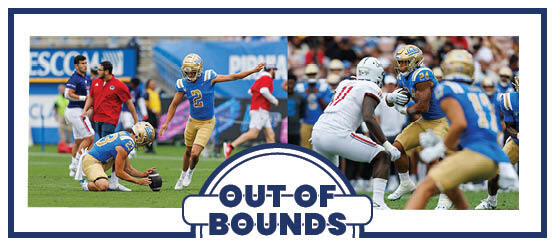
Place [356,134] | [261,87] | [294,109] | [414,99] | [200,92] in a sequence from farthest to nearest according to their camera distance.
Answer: [261,87], [294,109], [200,92], [414,99], [356,134]

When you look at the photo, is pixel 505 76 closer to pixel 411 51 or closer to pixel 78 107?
pixel 411 51

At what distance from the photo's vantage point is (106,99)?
11531 mm

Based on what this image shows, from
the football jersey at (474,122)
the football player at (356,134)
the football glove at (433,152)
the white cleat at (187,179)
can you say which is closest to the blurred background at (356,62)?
the white cleat at (187,179)

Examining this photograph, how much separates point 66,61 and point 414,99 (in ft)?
32.2

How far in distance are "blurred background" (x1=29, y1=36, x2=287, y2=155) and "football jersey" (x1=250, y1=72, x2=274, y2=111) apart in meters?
1.80

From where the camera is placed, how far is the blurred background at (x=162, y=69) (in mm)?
16438

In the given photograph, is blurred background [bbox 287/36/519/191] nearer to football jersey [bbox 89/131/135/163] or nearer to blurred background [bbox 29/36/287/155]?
blurred background [bbox 29/36/287/155]

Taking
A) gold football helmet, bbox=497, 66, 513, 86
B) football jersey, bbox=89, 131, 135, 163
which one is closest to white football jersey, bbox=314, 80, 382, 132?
football jersey, bbox=89, 131, 135, 163

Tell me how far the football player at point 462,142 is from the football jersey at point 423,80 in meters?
1.86

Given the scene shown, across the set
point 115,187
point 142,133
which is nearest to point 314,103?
point 142,133

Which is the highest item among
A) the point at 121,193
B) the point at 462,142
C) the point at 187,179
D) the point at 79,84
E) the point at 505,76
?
the point at 505,76

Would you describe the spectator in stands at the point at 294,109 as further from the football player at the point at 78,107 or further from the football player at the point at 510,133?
the football player at the point at 510,133

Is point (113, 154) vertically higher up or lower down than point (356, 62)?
lower down
